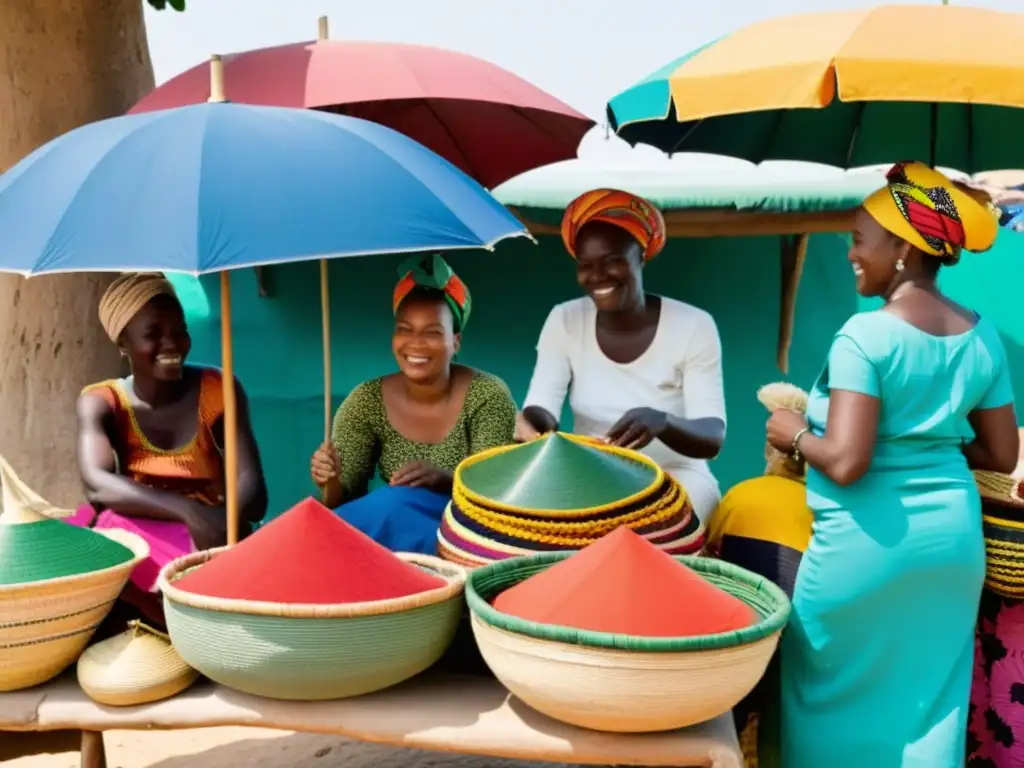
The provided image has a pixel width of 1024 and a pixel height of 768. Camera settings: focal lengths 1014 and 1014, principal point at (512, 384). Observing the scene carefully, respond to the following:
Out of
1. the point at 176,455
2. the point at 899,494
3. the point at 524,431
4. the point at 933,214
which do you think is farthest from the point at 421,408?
the point at 933,214

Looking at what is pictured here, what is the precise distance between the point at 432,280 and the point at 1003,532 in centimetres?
163

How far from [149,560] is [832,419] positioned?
66.8 inches

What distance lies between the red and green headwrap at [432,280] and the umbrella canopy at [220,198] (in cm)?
63

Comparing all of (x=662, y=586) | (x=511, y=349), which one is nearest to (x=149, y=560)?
(x=662, y=586)

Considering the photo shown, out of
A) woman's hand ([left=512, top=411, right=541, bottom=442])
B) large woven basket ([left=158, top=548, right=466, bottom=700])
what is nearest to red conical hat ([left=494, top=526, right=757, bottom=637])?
large woven basket ([left=158, top=548, right=466, bottom=700])

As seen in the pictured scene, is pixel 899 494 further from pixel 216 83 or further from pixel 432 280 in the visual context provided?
pixel 216 83

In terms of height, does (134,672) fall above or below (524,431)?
below

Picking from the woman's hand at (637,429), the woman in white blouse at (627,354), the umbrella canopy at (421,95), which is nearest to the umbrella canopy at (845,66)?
the woman in white blouse at (627,354)

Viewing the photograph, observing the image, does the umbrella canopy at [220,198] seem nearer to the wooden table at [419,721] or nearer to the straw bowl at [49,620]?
the straw bowl at [49,620]

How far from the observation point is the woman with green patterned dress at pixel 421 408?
117 inches

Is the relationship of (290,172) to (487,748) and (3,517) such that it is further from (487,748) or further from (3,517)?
(487,748)

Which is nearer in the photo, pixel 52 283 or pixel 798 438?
pixel 798 438

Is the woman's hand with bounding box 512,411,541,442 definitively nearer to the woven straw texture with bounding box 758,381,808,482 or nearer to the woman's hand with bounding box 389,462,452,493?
the woman's hand with bounding box 389,462,452,493

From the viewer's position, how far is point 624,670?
1.82 metres
